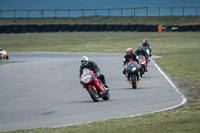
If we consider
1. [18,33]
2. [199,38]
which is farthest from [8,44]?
[199,38]

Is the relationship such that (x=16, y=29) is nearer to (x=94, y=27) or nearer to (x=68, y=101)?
(x=94, y=27)

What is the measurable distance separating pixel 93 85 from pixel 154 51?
1210 inches

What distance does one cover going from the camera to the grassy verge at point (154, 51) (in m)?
9.07

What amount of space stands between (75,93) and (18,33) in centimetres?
5049

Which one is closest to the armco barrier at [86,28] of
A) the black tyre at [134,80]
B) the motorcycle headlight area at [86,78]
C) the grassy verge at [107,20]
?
the grassy verge at [107,20]

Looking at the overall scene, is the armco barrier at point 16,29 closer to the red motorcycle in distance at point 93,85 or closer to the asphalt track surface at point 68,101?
the asphalt track surface at point 68,101

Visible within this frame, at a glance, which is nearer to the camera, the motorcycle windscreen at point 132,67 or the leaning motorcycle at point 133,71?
the leaning motorcycle at point 133,71

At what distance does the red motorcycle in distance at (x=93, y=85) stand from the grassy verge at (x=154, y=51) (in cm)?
257

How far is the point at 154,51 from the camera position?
1725 inches

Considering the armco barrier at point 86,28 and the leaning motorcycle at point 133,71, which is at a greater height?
the armco barrier at point 86,28

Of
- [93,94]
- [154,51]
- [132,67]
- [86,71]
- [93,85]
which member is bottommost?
[154,51]

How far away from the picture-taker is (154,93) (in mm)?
14961

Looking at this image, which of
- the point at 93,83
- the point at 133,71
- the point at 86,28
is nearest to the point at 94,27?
the point at 86,28

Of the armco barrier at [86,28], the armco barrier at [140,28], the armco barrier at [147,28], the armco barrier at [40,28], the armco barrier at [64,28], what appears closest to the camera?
the armco barrier at [147,28]
